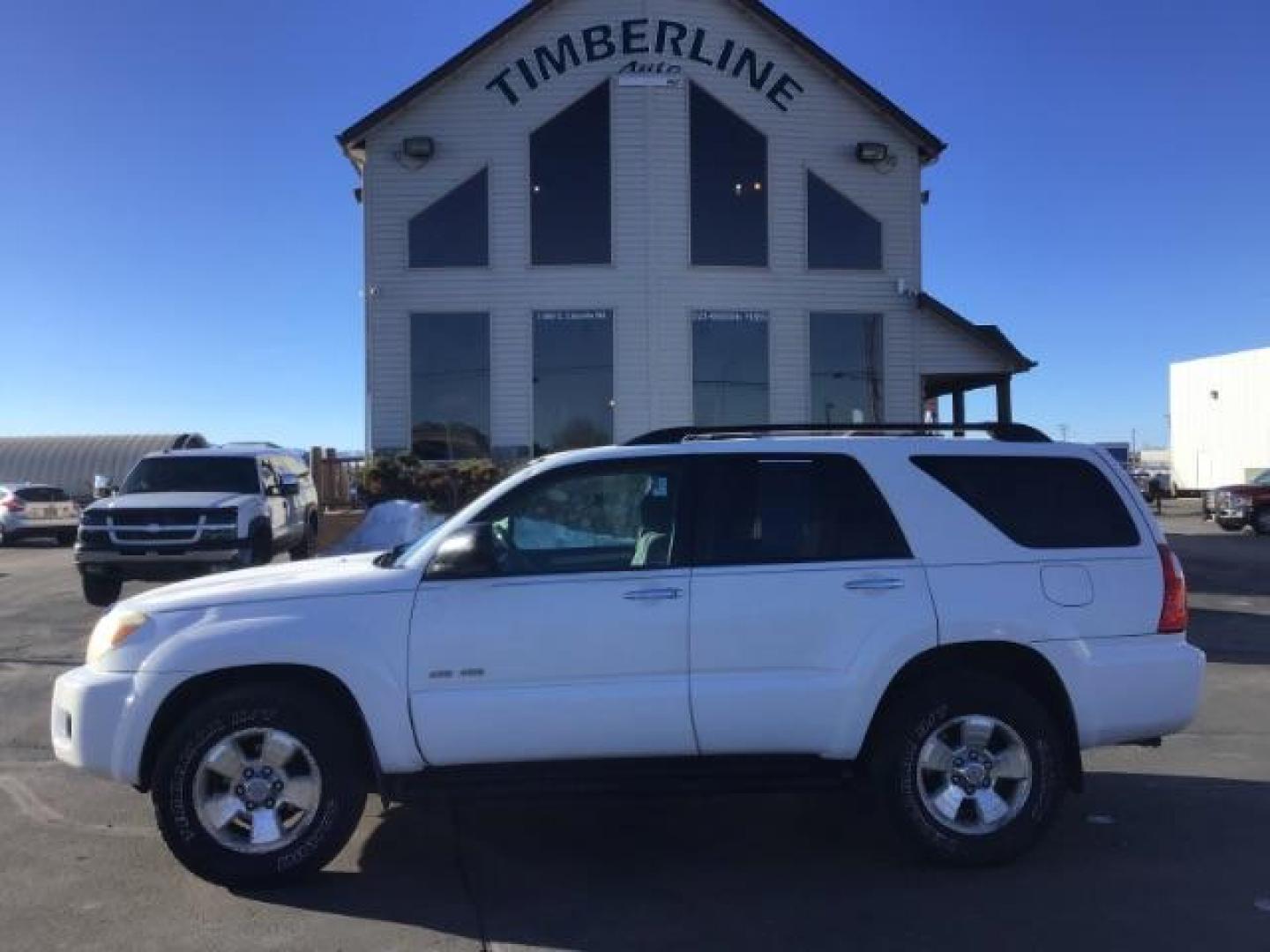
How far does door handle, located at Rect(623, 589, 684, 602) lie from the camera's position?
491 centimetres

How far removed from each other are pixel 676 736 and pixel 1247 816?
123 inches

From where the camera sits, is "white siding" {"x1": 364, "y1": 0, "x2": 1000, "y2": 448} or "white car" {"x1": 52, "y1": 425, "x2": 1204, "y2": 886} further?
"white siding" {"x1": 364, "y1": 0, "x2": 1000, "y2": 448}

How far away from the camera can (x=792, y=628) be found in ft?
16.2

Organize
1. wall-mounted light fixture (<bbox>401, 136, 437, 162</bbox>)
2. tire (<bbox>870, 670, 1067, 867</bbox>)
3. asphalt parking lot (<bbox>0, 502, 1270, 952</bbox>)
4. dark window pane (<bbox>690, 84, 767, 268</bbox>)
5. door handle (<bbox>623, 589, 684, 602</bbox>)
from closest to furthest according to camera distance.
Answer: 1. asphalt parking lot (<bbox>0, 502, 1270, 952</bbox>)
2. door handle (<bbox>623, 589, 684, 602</bbox>)
3. tire (<bbox>870, 670, 1067, 867</bbox>)
4. wall-mounted light fixture (<bbox>401, 136, 437, 162</bbox>)
5. dark window pane (<bbox>690, 84, 767, 268</bbox>)

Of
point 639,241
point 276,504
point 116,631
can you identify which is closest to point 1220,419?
point 639,241

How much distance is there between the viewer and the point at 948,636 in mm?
5012

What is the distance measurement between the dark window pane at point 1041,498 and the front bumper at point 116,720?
3481 mm

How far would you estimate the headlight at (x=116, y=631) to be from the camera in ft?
16.1

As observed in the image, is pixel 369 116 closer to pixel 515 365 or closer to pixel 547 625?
pixel 515 365

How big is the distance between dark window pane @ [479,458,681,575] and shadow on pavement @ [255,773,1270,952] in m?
1.03

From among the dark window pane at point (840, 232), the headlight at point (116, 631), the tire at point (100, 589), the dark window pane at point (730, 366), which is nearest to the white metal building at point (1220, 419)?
the dark window pane at point (840, 232)

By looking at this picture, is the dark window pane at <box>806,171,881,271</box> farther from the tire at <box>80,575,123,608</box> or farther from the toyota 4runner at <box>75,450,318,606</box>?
the tire at <box>80,575,123,608</box>

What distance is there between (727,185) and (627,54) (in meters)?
2.47

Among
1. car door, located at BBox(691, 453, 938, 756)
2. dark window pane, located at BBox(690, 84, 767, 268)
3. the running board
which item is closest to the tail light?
car door, located at BBox(691, 453, 938, 756)
